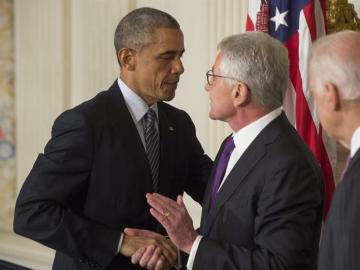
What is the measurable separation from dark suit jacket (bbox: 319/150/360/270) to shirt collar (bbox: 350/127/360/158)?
0.02 meters

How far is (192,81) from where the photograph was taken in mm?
3949

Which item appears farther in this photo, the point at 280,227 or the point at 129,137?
the point at 129,137

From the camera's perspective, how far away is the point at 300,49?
287 cm

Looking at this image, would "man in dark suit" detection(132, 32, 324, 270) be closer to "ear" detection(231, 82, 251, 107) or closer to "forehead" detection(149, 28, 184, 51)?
"ear" detection(231, 82, 251, 107)

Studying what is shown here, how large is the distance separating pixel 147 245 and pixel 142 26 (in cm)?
79

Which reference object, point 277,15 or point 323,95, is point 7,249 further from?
point 323,95

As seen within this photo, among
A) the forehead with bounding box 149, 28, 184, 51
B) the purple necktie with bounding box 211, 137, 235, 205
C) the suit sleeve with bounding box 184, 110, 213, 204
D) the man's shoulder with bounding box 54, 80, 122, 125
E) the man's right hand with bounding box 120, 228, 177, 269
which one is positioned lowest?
the man's right hand with bounding box 120, 228, 177, 269

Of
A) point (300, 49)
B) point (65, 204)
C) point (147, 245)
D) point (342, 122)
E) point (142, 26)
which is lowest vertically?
point (147, 245)

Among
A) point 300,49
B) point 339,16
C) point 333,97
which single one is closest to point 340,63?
point 333,97

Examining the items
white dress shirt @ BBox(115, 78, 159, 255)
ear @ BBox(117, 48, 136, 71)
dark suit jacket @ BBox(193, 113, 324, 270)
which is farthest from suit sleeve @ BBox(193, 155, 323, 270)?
ear @ BBox(117, 48, 136, 71)

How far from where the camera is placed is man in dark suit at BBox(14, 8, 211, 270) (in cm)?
192

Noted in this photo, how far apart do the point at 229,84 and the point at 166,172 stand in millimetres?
508

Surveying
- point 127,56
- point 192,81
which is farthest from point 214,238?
point 192,81

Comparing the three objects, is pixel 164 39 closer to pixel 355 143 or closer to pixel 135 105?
pixel 135 105
